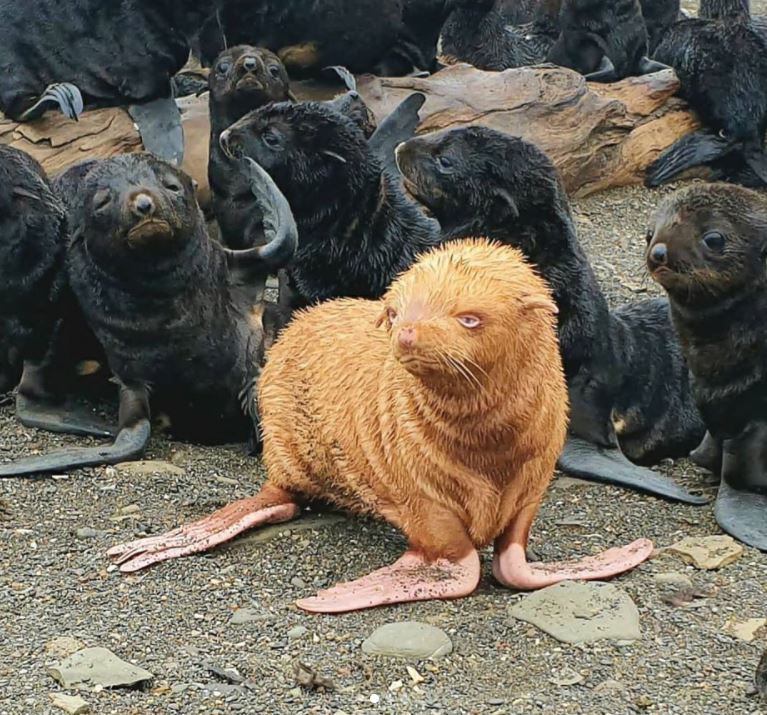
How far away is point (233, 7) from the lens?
8695mm

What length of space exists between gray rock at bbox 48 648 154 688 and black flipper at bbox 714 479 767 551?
86.0 inches

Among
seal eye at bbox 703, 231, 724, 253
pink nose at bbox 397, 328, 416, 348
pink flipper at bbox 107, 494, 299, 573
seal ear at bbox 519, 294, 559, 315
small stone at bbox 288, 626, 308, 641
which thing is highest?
seal ear at bbox 519, 294, 559, 315

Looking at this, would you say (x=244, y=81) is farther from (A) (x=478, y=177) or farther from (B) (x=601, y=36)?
(B) (x=601, y=36)

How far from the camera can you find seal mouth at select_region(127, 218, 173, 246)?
18.6ft

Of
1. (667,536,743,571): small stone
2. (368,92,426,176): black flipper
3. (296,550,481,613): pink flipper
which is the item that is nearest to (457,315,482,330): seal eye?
(296,550,481,613): pink flipper

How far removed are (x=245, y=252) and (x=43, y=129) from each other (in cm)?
236

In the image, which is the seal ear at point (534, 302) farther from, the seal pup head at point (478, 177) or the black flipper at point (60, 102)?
the black flipper at point (60, 102)

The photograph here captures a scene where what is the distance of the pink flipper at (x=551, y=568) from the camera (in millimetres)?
4410

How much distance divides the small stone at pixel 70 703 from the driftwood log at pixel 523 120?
4.69 metres

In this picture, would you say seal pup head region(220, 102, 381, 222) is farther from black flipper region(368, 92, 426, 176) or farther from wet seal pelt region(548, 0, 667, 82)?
wet seal pelt region(548, 0, 667, 82)

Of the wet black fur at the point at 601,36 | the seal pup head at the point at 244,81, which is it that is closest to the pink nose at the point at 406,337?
the seal pup head at the point at 244,81

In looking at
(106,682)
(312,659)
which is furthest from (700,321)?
(106,682)

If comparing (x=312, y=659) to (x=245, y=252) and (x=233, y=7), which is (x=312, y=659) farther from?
(x=233, y=7)

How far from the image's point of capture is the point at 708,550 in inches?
194
